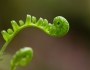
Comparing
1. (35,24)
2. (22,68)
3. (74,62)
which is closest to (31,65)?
(22,68)

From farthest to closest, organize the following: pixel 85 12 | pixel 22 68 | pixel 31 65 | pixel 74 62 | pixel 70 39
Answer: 1. pixel 85 12
2. pixel 70 39
3. pixel 74 62
4. pixel 31 65
5. pixel 22 68

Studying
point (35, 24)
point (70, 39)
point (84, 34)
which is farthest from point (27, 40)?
point (35, 24)

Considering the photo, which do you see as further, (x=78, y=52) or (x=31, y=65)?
(x=78, y=52)

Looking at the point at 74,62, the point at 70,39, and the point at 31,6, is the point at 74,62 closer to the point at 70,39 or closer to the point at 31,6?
the point at 70,39

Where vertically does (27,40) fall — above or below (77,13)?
below

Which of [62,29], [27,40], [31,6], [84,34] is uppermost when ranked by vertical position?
[31,6]

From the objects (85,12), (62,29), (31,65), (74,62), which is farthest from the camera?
(85,12)
